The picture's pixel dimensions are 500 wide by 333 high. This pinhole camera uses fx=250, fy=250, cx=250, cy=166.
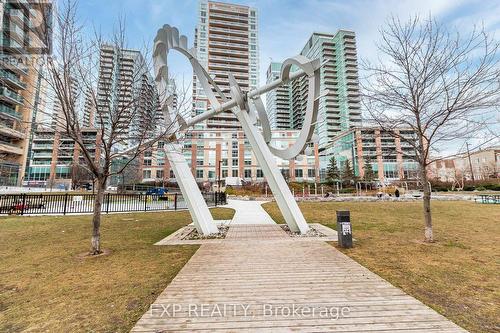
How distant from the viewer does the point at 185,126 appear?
34.4 ft

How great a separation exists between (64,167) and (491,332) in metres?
78.0

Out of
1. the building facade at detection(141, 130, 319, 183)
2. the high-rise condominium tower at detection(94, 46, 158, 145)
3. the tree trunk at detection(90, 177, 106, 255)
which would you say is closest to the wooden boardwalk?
the tree trunk at detection(90, 177, 106, 255)

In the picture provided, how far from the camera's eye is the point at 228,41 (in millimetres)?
81062

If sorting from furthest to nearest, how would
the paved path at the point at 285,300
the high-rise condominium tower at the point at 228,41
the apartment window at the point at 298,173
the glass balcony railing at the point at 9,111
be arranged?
the high-rise condominium tower at the point at 228,41, the apartment window at the point at 298,173, the glass balcony railing at the point at 9,111, the paved path at the point at 285,300

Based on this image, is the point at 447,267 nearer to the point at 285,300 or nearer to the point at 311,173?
the point at 285,300

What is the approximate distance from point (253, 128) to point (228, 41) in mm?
81139

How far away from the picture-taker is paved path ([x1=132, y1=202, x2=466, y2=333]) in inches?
118

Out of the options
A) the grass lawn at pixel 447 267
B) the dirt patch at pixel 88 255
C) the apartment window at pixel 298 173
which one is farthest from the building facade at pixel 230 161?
the dirt patch at pixel 88 255

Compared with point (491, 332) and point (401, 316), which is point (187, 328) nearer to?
point (401, 316)

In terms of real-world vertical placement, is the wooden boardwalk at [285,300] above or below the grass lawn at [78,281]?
above
